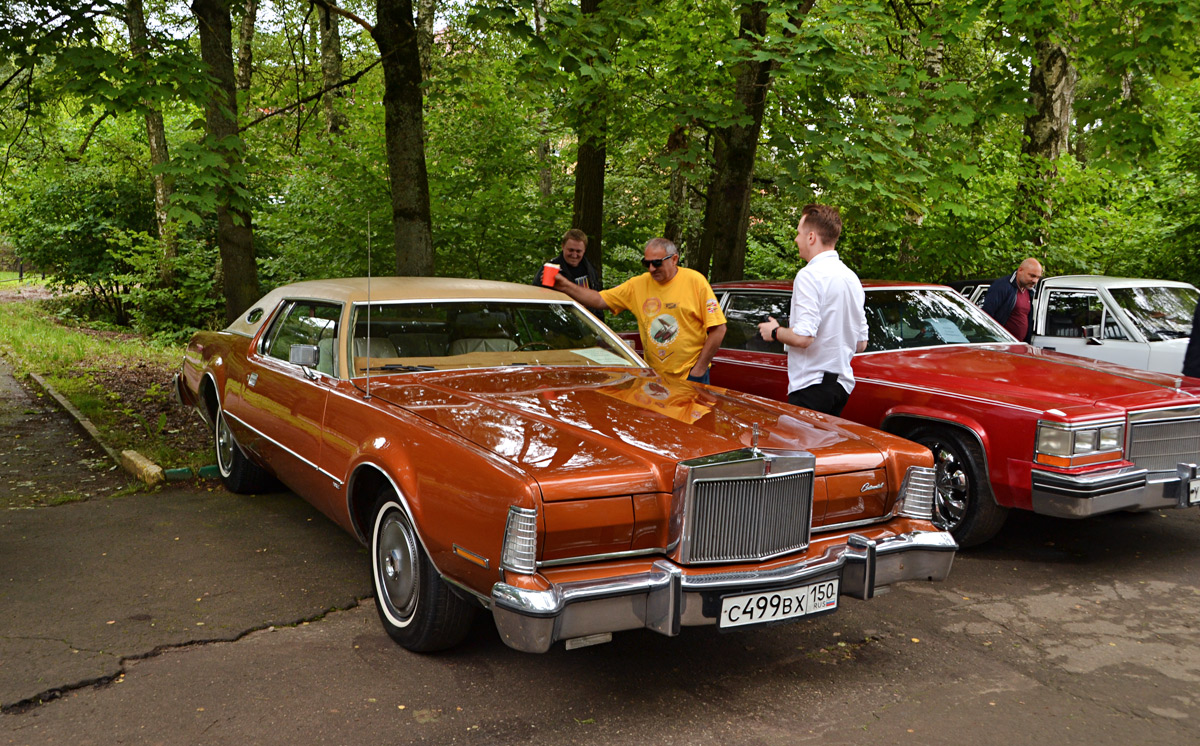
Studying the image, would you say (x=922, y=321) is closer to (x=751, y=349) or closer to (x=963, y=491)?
(x=751, y=349)

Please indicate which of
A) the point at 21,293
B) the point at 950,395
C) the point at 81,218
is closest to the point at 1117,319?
the point at 950,395

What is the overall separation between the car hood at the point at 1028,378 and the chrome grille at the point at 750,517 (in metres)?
2.28

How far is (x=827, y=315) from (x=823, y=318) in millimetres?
33

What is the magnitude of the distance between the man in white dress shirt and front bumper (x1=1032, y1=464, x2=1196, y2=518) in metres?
1.19

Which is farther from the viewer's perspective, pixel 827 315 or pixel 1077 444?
pixel 827 315

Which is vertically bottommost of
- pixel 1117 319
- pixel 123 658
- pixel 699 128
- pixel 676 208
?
pixel 123 658

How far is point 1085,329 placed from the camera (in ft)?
29.7

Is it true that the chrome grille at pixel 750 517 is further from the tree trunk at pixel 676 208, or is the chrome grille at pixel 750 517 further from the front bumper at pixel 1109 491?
the tree trunk at pixel 676 208

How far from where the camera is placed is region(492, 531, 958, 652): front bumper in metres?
3.04

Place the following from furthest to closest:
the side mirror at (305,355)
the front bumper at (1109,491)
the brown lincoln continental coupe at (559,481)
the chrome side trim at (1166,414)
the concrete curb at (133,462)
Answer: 1. the concrete curb at (133,462)
2. the chrome side trim at (1166,414)
3. the front bumper at (1109,491)
4. the side mirror at (305,355)
5. the brown lincoln continental coupe at (559,481)

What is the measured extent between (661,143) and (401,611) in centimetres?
1218

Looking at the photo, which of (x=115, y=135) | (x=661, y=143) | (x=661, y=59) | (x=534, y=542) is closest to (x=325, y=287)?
(x=534, y=542)

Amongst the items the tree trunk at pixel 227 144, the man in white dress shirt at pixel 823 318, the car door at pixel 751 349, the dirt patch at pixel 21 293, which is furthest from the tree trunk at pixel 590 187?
the dirt patch at pixel 21 293

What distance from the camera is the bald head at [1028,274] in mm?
8805
